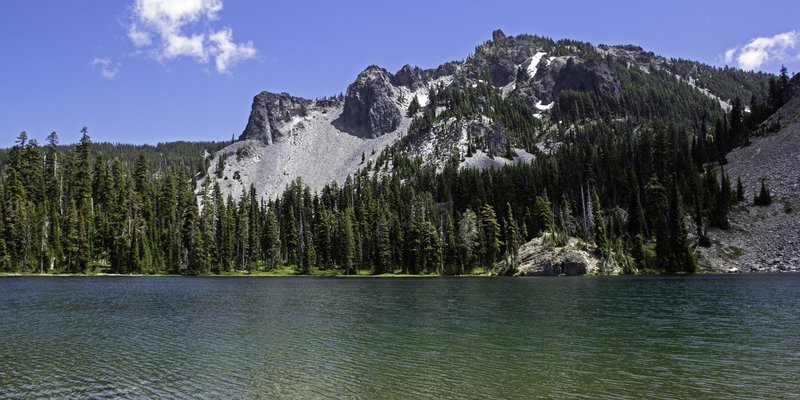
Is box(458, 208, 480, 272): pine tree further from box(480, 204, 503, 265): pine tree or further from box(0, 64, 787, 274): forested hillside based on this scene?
box(480, 204, 503, 265): pine tree

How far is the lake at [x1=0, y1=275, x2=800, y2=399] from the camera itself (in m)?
22.2

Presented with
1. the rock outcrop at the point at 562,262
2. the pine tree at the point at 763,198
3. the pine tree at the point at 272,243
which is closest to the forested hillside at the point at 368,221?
the pine tree at the point at 272,243

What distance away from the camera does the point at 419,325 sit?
41281mm

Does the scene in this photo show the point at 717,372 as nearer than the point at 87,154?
Answer: Yes

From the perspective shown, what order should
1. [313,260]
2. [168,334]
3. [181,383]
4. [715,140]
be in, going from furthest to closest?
[715,140], [313,260], [168,334], [181,383]

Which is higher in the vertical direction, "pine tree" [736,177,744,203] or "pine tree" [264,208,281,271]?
"pine tree" [736,177,744,203]

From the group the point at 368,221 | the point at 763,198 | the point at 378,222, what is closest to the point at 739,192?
the point at 763,198

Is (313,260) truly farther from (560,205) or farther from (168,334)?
(168,334)

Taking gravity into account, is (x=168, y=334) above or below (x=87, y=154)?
below

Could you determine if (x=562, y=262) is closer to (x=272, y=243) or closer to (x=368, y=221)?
(x=368, y=221)

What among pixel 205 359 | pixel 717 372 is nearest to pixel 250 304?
pixel 205 359

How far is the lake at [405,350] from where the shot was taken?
22188 mm

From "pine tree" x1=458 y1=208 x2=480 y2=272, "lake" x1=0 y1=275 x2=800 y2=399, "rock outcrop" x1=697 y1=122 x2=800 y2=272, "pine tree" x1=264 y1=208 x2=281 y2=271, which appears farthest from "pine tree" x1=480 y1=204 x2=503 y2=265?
"lake" x1=0 y1=275 x2=800 y2=399

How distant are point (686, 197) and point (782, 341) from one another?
430 feet
